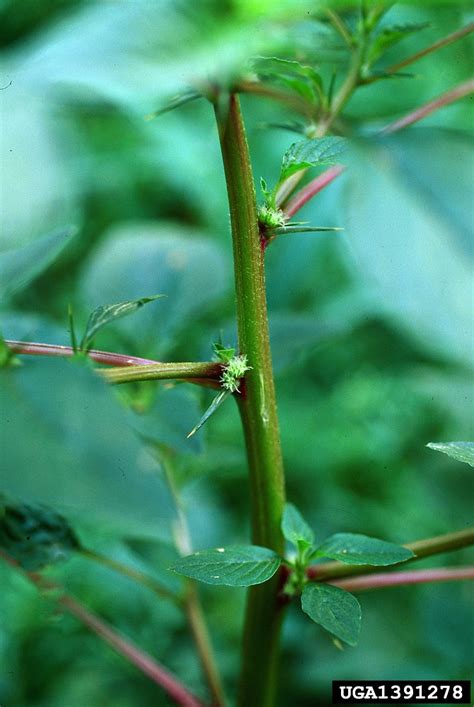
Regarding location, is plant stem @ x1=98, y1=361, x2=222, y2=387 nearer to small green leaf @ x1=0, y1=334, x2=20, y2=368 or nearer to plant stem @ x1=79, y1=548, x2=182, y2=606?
small green leaf @ x1=0, y1=334, x2=20, y2=368

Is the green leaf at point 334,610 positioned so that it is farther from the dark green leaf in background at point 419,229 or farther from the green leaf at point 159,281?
the green leaf at point 159,281

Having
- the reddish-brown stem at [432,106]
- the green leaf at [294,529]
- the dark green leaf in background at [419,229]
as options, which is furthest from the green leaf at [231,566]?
the reddish-brown stem at [432,106]

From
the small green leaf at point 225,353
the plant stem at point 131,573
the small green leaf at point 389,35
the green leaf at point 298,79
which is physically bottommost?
the plant stem at point 131,573

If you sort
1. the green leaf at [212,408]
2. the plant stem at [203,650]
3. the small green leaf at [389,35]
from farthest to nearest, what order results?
the plant stem at [203,650]
the small green leaf at [389,35]
the green leaf at [212,408]

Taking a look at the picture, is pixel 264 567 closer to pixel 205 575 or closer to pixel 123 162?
pixel 205 575

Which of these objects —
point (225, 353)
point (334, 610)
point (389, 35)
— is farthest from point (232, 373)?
point (389, 35)

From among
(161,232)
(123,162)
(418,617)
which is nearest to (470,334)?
(161,232)
